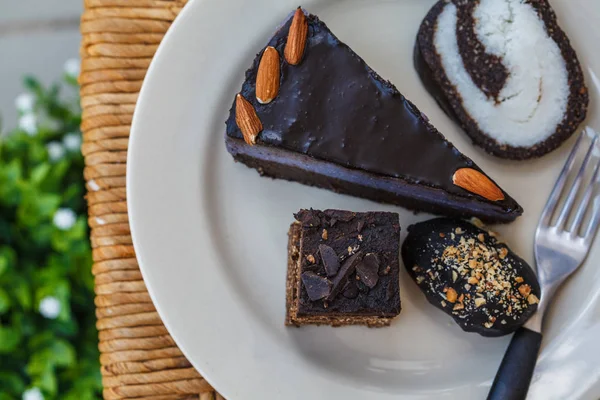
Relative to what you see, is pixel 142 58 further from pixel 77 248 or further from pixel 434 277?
pixel 434 277

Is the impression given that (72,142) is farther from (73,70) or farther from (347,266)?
(347,266)

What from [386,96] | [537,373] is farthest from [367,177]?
[537,373]

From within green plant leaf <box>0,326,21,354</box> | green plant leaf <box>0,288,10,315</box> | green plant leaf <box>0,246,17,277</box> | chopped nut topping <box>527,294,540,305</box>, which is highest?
green plant leaf <box>0,246,17,277</box>

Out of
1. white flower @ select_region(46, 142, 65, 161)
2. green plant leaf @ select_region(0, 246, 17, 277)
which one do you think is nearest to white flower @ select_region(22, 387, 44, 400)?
green plant leaf @ select_region(0, 246, 17, 277)

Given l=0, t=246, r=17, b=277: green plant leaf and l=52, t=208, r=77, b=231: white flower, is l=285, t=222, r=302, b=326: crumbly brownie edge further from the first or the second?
l=0, t=246, r=17, b=277: green plant leaf

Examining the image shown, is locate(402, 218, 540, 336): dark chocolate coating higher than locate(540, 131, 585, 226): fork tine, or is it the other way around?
locate(540, 131, 585, 226): fork tine

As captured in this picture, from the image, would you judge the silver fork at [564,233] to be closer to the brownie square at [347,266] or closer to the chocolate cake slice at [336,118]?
the chocolate cake slice at [336,118]
